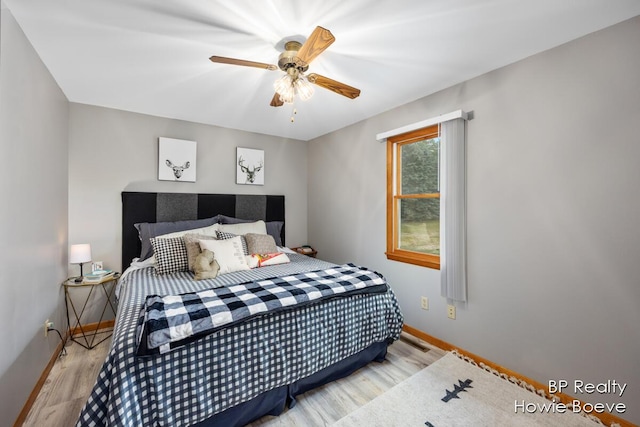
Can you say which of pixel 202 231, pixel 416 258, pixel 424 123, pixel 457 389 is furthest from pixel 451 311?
pixel 202 231

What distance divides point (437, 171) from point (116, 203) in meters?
3.35

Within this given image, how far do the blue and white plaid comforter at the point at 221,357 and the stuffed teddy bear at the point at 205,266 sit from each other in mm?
89

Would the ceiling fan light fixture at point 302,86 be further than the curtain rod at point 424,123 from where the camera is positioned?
No

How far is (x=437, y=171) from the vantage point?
9.02ft

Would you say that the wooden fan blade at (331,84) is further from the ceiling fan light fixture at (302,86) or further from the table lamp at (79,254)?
the table lamp at (79,254)

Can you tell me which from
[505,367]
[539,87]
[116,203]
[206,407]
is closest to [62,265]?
[116,203]

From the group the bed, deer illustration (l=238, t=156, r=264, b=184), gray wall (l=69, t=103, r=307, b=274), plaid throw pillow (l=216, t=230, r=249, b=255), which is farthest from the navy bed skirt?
deer illustration (l=238, t=156, r=264, b=184)

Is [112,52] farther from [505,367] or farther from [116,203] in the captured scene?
[505,367]

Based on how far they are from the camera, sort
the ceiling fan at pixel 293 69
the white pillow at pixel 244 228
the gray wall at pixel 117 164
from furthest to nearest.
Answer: the white pillow at pixel 244 228 < the gray wall at pixel 117 164 < the ceiling fan at pixel 293 69

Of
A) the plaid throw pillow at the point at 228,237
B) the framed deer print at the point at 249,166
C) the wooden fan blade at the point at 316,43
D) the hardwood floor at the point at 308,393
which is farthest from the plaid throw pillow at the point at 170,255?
the wooden fan blade at the point at 316,43

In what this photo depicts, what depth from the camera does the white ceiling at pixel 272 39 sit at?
1.56m

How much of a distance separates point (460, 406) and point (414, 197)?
1771 millimetres

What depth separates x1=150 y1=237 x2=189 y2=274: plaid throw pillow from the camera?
259 centimetres

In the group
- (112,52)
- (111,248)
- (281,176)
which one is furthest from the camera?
(281,176)
